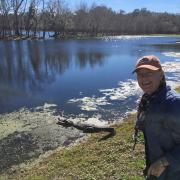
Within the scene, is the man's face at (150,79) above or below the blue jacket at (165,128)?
above

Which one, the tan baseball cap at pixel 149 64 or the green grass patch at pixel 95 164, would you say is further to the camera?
the green grass patch at pixel 95 164

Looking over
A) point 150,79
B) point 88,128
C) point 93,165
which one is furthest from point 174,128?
point 88,128

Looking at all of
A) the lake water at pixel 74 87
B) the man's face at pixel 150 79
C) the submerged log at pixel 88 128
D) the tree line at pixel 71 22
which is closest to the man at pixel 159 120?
the man's face at pixel 150 79

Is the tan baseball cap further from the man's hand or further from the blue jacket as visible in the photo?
the man's hand

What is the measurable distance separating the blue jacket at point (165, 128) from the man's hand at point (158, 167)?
4 centimetres

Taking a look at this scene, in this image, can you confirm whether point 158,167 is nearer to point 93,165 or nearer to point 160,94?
point 160,94

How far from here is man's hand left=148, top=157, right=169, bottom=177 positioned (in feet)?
11.7

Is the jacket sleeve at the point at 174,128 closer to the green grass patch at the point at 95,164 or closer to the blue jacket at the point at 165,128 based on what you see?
the blue jacket at the point at 165,128

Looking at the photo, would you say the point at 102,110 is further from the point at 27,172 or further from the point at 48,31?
the point at 48,31

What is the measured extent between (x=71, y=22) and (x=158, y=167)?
A: 438ft

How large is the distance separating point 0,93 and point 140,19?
147 m

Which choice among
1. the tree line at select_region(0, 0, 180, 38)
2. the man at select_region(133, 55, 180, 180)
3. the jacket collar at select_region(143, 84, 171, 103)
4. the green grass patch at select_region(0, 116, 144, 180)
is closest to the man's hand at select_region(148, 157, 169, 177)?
the man at select_region(133, 55, 180, 180)

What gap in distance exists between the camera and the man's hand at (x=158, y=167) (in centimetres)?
357

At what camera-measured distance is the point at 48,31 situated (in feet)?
428
